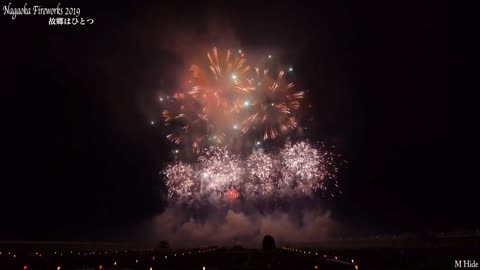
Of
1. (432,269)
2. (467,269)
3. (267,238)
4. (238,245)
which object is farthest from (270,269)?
(238,245)

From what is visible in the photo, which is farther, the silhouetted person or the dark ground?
the silhouetted person

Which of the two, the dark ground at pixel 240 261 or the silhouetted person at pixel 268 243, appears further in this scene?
the silhouetted person at pixel 268 243

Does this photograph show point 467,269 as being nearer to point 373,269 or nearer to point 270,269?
point 373,269

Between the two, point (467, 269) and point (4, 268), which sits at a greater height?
point (4, 268)

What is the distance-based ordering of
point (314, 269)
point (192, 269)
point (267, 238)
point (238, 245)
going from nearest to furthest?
1. point (314, 269)
2. point (192, 269)
3. point (267, 238)
4. point (238, 245)

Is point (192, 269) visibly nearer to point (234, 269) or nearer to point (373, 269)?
point (234, 269)

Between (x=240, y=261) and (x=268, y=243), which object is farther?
(x=268, y=243)

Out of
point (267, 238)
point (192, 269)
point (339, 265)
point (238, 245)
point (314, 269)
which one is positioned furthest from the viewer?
point (238, 245)

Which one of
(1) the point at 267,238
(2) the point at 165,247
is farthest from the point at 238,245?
(2) the point at 165,247

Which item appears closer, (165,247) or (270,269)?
(270,269)
